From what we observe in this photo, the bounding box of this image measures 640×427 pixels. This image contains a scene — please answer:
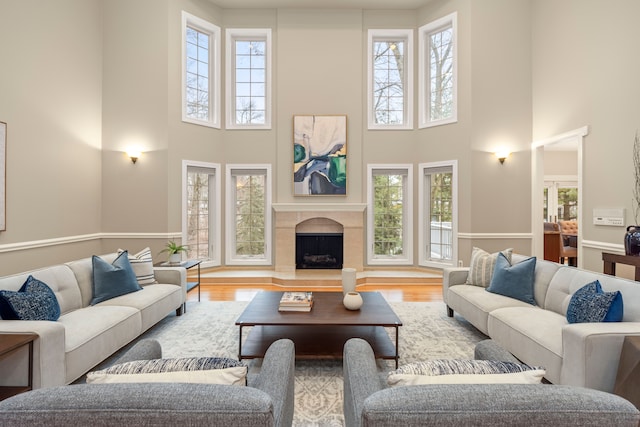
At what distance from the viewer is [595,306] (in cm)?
240

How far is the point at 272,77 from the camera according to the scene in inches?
265

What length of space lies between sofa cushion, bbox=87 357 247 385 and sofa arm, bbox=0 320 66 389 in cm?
143

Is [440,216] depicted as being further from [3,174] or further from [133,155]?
[3,174]

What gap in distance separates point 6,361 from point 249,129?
5345mm

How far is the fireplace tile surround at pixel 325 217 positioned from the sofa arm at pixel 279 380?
15.9 feet

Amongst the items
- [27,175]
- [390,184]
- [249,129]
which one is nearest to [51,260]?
[27,175]

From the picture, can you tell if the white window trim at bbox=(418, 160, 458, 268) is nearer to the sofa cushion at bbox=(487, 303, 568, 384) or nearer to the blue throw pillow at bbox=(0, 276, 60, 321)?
the sofa cushion at bbox=(487, 303, 568, 384)

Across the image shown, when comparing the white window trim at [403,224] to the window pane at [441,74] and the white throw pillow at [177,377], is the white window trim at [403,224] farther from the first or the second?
the white throw pillow at [177,377]

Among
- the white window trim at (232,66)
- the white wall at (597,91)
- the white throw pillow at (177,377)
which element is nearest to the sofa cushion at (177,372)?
the white throw pillow at (177,377)

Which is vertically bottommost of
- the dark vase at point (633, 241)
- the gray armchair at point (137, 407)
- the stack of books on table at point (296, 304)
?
the stack of books on table at point (296, 304)

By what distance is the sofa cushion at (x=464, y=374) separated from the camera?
113 centimetres

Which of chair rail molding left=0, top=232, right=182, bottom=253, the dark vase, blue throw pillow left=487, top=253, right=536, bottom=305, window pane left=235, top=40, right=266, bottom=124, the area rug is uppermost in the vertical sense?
window pane left=235, top=40, right=266, bottom=124

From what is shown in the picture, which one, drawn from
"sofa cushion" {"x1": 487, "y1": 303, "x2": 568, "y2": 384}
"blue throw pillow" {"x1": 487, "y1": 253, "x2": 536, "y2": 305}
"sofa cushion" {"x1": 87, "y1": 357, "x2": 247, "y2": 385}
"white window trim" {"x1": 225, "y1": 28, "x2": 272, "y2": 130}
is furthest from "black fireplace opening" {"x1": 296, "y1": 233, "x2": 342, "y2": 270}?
"sofa cushion" {"x1": 87, "y1": 357, "x2": 247, "y2": 385}

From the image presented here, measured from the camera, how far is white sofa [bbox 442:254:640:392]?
2.07m
